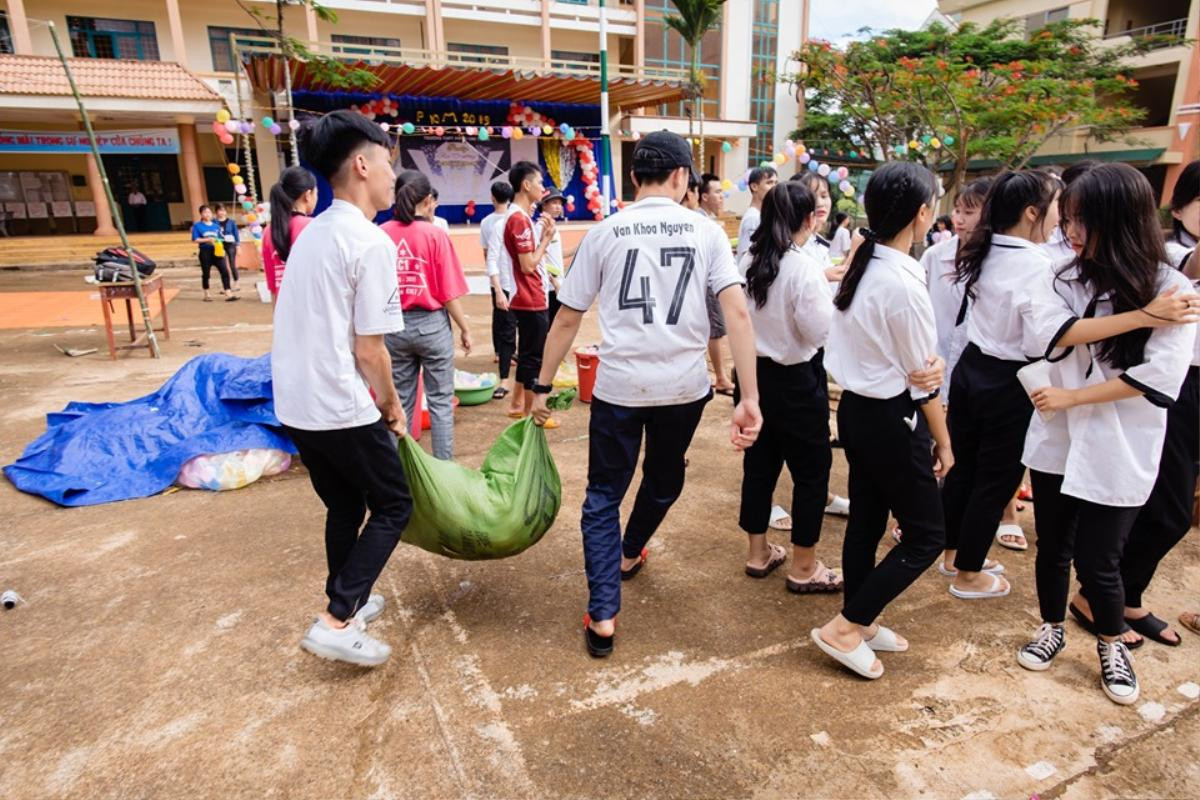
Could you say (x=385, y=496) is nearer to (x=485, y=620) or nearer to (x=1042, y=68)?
(x=485, y=620)

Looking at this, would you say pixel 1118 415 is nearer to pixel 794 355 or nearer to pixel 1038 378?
pixel 1038 378

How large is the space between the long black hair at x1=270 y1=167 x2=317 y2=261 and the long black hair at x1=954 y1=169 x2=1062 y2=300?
3.20 m

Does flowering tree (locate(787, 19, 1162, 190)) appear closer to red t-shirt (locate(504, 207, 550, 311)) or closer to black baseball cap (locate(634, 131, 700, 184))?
red t-shirt (locate(504, 207, 550, 311))

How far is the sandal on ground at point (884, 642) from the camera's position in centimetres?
242

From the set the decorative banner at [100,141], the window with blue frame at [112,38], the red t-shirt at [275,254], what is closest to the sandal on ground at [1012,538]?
the red t-shirt at [275,254]

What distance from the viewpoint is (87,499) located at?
144 inches

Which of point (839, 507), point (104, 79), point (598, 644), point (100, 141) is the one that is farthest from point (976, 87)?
point (100, 141)

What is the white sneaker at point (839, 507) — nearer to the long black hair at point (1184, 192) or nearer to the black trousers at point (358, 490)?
the long black hair at point (1184, 192)

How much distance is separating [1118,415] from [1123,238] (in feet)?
1.62

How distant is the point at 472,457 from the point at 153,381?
3.32 m

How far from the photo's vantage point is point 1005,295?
255cm

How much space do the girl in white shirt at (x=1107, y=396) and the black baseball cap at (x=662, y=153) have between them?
3.64ft

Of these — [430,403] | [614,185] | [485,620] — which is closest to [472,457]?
[430,403]

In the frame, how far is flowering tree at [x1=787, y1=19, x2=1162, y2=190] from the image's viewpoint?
58.3 ft
